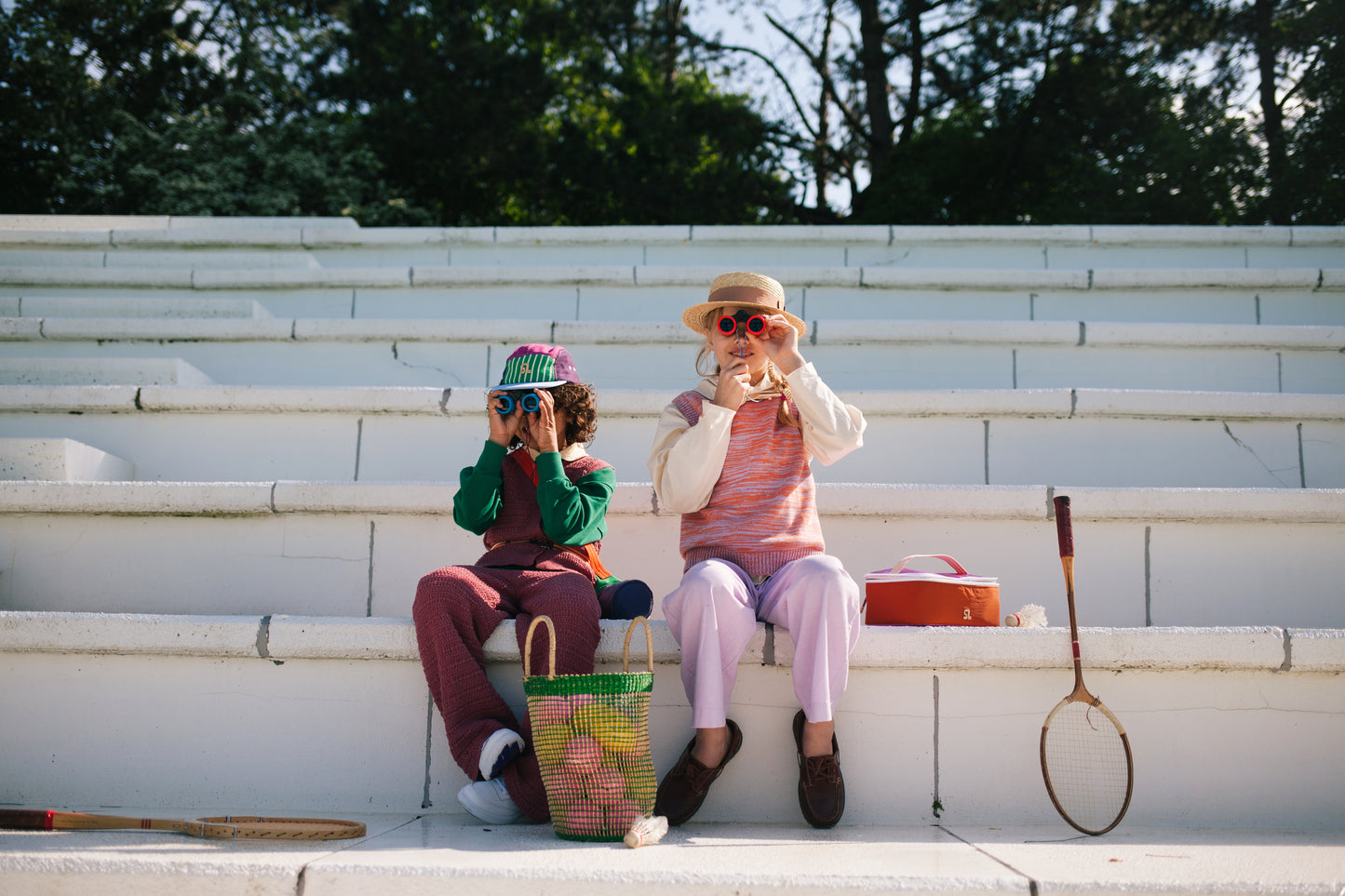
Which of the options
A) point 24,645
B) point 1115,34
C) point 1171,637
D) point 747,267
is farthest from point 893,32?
point 24,645

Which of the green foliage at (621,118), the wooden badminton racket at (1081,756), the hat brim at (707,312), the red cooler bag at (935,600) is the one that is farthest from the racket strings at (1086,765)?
the green foliage at (621,118)

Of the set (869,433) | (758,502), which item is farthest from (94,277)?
(758,502)

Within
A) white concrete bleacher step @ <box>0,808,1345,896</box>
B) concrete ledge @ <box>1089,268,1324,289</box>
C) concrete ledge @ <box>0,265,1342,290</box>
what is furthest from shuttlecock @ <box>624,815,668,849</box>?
concrete ledge @ <box>1089,268,1324,289</box>

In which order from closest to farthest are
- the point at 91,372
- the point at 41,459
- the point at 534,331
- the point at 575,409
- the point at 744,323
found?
the point at 744,323 < the point at 575,409 < the point at 41,459 < the point at 91,372 < the point at 534,331

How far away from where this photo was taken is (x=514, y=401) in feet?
8.25

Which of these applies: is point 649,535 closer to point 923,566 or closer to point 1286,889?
point 923,566

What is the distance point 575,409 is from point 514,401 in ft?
0.57

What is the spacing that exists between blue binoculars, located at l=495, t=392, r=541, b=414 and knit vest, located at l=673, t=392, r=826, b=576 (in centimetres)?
35

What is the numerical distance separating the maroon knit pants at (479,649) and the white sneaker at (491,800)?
2cm

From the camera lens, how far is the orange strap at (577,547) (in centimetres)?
252

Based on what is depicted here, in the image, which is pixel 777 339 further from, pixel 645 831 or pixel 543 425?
pixel 645 831

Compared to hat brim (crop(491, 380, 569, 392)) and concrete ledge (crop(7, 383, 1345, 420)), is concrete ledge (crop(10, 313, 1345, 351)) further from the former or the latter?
hat brim (crop(491, 380, 569, 392))

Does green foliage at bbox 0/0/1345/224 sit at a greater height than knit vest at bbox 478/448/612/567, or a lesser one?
greater

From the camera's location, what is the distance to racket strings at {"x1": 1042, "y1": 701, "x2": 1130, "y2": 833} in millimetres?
2148
